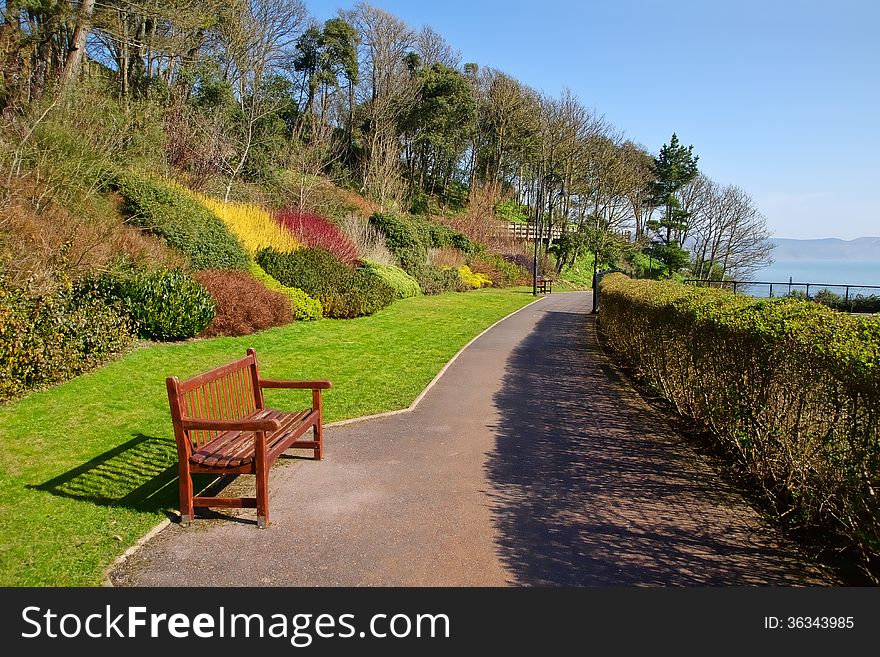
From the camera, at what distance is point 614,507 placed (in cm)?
465

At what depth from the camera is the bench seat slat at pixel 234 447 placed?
4352 mm

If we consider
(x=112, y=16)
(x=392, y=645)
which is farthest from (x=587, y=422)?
(x=112, y=16)

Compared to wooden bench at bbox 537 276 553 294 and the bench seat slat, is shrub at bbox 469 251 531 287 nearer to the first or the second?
wooden bench at bbox 537 276 553 294

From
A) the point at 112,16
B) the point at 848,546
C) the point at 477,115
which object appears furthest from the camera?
the point at 477,115

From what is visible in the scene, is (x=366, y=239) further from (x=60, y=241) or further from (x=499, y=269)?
(x=60, y=241)

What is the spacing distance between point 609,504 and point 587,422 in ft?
7.98

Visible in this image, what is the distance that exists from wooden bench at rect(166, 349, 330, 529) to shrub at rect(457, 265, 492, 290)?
24.3m

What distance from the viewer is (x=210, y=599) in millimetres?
3447

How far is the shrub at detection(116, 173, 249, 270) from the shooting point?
13.1 m

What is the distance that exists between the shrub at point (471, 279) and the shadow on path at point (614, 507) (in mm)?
21855

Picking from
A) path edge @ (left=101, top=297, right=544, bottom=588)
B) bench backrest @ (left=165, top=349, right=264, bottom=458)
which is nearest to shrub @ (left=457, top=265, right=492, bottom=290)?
path edge @ (left=101, top=297, right=544, bottom=588)

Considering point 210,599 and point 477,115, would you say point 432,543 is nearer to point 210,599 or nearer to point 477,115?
point 210,599

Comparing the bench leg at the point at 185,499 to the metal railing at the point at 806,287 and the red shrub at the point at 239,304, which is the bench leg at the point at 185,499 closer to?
the red shrub at the point at 239,304

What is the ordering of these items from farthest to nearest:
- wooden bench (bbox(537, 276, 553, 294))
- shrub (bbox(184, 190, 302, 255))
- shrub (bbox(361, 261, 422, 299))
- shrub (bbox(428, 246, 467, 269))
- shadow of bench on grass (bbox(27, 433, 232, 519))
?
wooden bench (bbox(537, 276, 553, 294)), shrub (bbox(428, 246, 467, 269)), shrub (bbox(361, 261, 422, 299)), shrub (bbox(184, 190, 302, 255)), shadow of bench on grass (bbox(27, 433, 232, 519))
